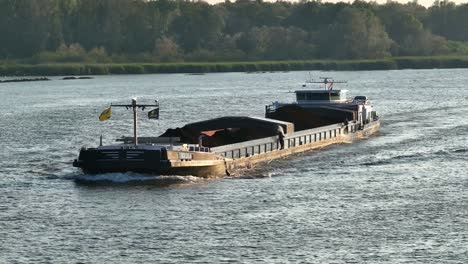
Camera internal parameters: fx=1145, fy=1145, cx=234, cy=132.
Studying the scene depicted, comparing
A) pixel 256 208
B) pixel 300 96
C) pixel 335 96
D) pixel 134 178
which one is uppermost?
pixel 300 96

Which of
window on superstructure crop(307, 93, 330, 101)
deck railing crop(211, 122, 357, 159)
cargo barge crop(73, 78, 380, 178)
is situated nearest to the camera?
cargo barge crop(73, 78, 380, 178)

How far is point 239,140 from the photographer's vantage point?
7519cm

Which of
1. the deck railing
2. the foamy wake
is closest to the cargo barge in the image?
the deck railing

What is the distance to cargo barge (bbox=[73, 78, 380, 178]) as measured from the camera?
204ft

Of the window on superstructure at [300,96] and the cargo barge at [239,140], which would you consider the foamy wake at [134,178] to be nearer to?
the cargo barge at [239,140]

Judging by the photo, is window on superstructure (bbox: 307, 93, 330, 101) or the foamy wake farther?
window on superstructure (bbox: 307, 93, 330, 101)

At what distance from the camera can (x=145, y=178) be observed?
62.7m

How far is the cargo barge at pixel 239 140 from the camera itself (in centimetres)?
6231

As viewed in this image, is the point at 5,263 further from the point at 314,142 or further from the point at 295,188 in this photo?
the point at 314,142

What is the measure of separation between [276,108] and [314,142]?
890 cm

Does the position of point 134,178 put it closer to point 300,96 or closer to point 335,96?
point 300,96

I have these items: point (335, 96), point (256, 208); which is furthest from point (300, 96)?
point (256, 208)

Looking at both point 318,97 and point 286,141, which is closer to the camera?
point 286,141

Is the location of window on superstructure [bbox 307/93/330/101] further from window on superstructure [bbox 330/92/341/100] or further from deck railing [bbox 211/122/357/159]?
Result: deck railing [bbox 211/122/357/159]
